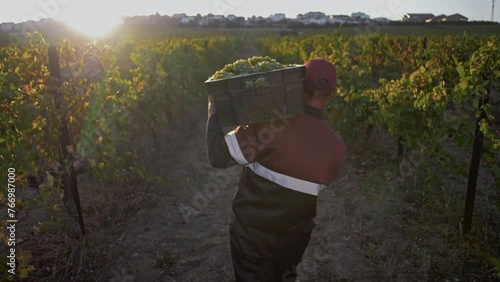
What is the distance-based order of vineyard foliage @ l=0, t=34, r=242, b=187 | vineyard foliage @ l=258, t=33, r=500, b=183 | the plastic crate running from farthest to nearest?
vineyard foliage @ l=258, t=33, r=500, b=183 < vineyard foliage @ l=0, t=34, r=242, b=187 < the plastic crate

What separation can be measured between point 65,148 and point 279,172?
2721 mm

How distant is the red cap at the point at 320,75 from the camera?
2113 millimetres

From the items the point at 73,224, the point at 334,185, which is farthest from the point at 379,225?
the point at 73,224

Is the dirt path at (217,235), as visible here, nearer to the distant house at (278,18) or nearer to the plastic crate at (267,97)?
the plastic crate at (267,97)

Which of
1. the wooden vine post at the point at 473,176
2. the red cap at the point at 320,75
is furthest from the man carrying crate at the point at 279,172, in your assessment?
the wooden vine post at the point at 473,176

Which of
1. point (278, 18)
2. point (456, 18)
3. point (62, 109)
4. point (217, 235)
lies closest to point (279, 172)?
point (217, 235)

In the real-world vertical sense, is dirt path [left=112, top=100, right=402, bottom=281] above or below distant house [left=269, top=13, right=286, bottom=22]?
below

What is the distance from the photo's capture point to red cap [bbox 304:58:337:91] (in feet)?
6.93

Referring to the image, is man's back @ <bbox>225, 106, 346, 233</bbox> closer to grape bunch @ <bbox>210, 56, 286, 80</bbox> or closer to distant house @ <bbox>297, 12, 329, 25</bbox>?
grape bunch @ <bbox>210, 56, 286, 80</bbox>

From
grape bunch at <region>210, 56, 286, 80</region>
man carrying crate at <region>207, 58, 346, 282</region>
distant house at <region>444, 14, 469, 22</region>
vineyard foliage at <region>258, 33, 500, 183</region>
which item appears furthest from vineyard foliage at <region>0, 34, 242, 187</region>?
distant house at <region>444, 14, 469, 22</region>

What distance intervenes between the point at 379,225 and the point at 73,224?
342 cm

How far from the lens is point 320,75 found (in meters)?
2.12

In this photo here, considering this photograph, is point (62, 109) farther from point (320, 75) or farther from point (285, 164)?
point (320, 75)

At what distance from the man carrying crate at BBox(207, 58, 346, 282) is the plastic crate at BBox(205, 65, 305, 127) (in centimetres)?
8
